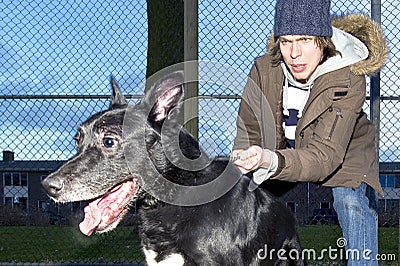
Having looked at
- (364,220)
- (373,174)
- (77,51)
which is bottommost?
(364,220)

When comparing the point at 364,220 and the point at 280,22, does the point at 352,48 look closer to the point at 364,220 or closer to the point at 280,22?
the point at 280,22

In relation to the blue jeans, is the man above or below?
above

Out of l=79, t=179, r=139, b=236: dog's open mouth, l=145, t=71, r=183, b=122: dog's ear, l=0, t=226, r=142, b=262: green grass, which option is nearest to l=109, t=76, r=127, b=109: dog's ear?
l=145, t=71, r=183, b=122: dog's ear

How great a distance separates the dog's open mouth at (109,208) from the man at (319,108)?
23.2 inches

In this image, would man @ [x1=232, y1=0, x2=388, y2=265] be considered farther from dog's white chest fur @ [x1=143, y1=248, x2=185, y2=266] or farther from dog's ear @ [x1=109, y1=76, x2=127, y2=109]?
dog's ear @ [x1=109, y1=76, x2=127, y2=109]

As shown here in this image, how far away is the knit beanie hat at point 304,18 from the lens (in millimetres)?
3078

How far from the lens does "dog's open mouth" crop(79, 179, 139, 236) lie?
2.93 meters

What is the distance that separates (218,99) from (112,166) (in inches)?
108

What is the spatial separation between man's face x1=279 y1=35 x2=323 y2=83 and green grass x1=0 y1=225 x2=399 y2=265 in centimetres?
324

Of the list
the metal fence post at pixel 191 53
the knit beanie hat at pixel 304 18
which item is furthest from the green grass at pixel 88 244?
the knit beanie hat at pixel 304 18

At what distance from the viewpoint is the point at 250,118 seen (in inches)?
150

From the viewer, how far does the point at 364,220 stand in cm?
Result: 352

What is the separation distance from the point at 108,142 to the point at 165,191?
0.40m

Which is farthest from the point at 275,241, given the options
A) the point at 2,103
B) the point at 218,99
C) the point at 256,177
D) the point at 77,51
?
the point at 2,103
